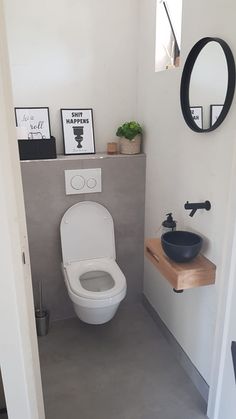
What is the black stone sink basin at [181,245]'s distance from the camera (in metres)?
1.49

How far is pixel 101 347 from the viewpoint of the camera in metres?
2.07

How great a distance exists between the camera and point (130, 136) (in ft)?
6.94

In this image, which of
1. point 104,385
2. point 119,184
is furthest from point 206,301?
point 119,184

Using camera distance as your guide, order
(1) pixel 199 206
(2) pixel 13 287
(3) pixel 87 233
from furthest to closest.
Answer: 1. (3) pixel 87 233
2. (1) pixel 199 206
3. (2) pixel 13 287

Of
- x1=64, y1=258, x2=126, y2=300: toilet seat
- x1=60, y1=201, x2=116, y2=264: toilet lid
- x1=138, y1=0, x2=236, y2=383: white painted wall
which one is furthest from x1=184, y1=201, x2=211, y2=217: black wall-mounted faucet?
x1=60, y1=201, x2=116, y2=264: toilet lid

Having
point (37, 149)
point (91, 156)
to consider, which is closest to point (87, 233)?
point (91, 156)

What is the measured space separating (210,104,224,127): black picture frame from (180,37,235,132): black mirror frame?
26mm

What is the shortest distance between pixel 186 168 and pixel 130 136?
572 mm

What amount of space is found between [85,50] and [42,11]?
13.0 inches

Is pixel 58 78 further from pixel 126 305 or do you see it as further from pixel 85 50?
pixel 126 305

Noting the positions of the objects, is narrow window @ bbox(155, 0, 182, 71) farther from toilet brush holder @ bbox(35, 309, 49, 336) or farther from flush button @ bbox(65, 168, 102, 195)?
toilet brush holder @ bbox(35, 309, 49, 336)

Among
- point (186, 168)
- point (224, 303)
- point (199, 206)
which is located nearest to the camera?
point (224, 303)

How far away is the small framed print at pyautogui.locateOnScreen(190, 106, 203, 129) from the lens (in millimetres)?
1502

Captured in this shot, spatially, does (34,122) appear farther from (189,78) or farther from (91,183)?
(189,78)
